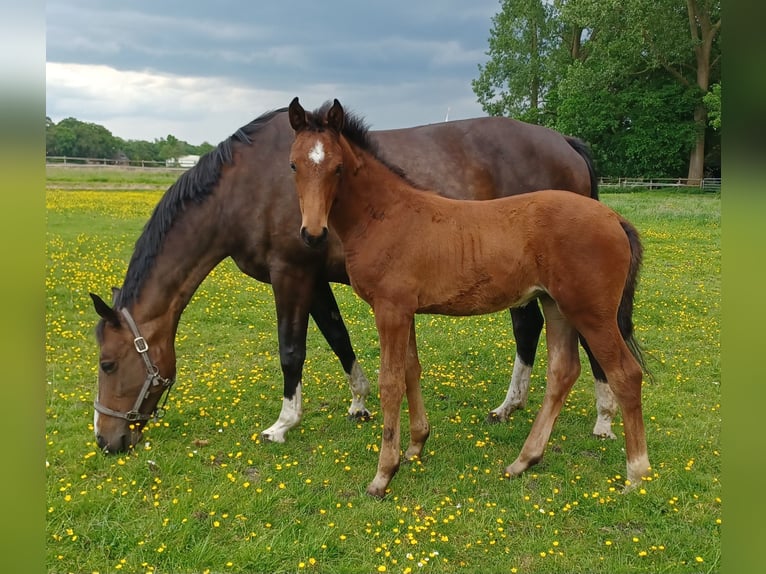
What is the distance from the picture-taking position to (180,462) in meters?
4.11

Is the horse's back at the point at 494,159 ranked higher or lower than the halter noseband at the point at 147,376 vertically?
higher

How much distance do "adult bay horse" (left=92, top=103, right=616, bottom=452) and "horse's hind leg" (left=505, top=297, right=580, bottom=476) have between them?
27.5 inches

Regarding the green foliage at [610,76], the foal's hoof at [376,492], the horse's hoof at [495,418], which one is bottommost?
the foal's hoof at [376,492]

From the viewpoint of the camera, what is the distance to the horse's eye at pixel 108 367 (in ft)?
13.8

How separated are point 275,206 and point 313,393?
7.26ft

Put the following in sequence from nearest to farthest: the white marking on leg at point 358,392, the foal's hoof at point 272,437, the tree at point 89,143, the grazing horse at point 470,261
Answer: the grazing horse at point 470,261
the foal's hoof at point 272,437
the white marking on leg at point 358,392
the tree at point 89,143

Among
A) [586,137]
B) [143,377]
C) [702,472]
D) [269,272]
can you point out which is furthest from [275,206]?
[586,137]

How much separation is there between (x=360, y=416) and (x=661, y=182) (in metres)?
38.9

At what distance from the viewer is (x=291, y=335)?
473 cm

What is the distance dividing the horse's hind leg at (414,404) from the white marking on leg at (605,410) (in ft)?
5.27

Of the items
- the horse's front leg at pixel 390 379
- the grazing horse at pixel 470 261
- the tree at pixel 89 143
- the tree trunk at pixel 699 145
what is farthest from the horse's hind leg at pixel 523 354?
the tree at pixel 89 143

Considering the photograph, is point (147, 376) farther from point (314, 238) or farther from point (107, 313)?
point (314, 238)
